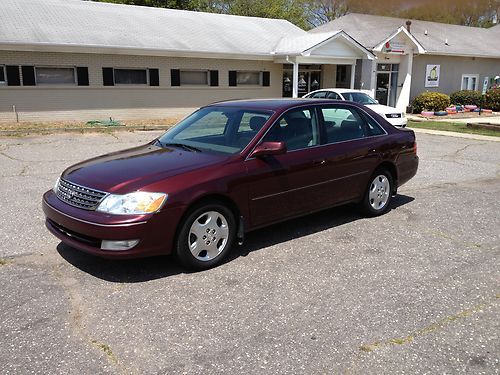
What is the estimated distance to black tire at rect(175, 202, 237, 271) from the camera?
432 centimetres

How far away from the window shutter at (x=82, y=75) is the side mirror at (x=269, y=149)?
15049mm

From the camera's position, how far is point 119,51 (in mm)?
18125

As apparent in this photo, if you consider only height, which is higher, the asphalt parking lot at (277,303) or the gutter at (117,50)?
the gutter at (117,50)

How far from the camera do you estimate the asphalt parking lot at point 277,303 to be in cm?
312

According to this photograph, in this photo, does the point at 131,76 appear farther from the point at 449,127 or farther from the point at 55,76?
the point at 449,127

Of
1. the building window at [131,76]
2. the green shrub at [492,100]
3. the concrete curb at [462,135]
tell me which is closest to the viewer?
the concrete curb at [462,135]

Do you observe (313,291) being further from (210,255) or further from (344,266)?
(210,255)

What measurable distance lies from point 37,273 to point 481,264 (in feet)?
14.1

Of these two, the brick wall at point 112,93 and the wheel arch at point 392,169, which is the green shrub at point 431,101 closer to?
the brick wall at point 112,93

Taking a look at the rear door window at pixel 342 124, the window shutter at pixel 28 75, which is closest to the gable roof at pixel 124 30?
the window shutter at pixel 28 75

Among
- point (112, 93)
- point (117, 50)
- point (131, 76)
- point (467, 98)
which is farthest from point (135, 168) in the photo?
point (467, 98)

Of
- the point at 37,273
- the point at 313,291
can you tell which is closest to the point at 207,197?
the point at 313,291

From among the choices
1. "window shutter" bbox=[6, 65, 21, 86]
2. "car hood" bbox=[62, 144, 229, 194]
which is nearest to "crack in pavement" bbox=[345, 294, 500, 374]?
"car hood" bbox=[62, 144, 229, 194]

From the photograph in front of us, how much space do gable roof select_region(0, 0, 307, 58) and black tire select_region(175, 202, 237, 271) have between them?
1455cm
